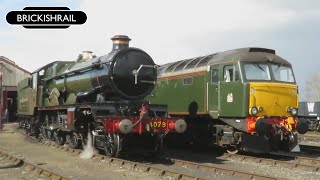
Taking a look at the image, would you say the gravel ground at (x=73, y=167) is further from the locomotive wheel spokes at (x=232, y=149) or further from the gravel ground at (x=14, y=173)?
the locomotive wheel spokes at (x=232, y=149)

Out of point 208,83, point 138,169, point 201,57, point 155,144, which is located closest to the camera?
point 138,169

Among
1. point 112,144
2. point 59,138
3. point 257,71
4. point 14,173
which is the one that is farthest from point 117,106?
point 59,138

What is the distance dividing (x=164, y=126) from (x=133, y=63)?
84.9 inches

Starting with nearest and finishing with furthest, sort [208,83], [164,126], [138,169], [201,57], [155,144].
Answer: [138,169] → [164,126] → [155,144] → [208,83] → [201,57]

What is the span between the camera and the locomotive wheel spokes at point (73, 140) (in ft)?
46.9

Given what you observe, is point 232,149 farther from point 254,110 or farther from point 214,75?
point 214,75

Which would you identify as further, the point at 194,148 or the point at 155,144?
the point at 194,148

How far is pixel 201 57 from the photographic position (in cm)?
1517

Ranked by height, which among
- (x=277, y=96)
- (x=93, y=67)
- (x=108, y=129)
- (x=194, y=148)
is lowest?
(x=194, y=148)

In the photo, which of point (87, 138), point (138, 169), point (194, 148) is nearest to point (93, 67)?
point (87, 138)

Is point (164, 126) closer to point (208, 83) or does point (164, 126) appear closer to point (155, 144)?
point (155, 144)

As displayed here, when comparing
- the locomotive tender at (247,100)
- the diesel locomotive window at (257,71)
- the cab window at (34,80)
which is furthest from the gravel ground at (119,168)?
the cab window at (34,80)

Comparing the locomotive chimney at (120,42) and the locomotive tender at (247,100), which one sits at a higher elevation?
the locomotive chimney at (120,42)

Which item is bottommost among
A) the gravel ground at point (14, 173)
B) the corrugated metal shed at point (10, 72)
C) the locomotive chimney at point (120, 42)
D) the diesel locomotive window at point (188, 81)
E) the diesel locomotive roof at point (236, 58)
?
the gravel ground at point (14, 173)
